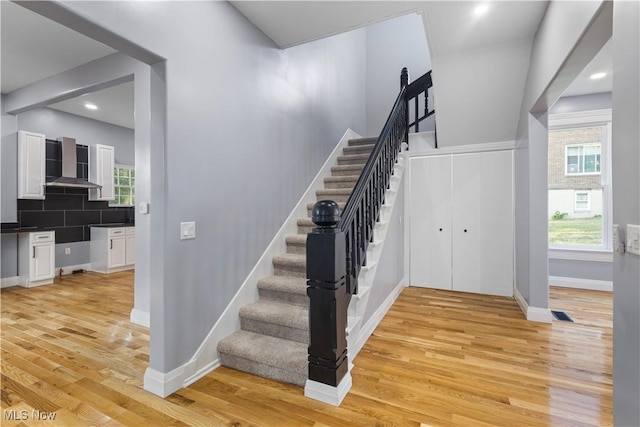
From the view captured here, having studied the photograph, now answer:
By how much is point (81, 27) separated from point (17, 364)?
2.48 meters

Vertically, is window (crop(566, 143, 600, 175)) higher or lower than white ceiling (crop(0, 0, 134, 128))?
lower

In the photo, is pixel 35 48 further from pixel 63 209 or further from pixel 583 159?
pixel 583 159

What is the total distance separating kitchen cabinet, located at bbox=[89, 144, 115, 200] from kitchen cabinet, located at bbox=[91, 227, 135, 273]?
695mm

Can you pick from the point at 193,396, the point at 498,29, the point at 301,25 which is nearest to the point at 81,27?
the point at 301,25

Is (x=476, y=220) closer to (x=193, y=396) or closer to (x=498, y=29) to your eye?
(x=498, y=29)

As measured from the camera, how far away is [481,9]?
2434mm

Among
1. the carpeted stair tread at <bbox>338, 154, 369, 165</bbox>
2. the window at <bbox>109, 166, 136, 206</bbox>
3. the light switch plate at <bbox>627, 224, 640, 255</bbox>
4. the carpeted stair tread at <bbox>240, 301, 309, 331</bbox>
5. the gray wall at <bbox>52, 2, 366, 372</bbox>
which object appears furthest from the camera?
the window at <bbox>109, 166, 136, 206</bbox>

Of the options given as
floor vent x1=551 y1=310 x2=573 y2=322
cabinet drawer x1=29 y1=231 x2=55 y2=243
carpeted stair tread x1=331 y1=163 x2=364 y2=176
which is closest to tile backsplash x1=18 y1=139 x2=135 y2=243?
cabinet drawer x1=29 y1=231 x2=55 y2=243

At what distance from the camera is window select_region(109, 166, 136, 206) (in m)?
6.29

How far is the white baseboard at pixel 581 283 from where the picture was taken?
406 cm

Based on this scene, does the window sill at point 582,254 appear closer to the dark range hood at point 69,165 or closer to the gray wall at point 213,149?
the gray wall at point 213,149

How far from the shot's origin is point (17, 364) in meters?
2.26

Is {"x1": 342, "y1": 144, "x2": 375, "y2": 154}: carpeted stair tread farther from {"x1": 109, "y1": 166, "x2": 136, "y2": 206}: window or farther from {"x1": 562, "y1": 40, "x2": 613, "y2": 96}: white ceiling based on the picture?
{"x1": 109, "y1": 166, "x2": 136, "y2": 206}: window

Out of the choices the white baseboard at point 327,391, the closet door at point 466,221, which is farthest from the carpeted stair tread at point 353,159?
the white baseboard at point 327,391
